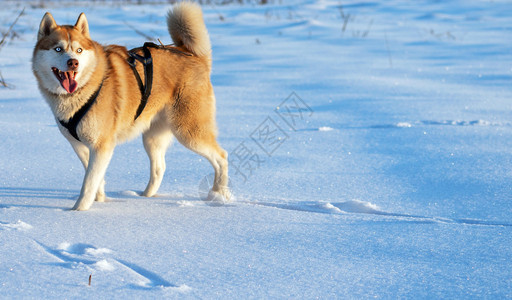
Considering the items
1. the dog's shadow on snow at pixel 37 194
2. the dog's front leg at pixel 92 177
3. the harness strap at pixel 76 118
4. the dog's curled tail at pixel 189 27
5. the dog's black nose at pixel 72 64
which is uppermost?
the dog's curled tail at pixel 189 27

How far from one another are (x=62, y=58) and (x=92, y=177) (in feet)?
1.99

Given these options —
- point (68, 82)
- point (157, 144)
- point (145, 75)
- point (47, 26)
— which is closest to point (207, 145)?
point (157, 144)

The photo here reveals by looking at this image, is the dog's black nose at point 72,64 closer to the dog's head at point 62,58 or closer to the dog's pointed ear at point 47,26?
the dog's head at point 62,58

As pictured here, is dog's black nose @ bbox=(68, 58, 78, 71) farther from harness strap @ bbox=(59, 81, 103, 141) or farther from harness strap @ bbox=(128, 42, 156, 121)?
harness strap @ bbox=(128, 42, 156, 121)

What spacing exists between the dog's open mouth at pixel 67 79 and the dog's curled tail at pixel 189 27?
80cm

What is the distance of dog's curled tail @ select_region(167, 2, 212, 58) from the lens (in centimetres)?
342

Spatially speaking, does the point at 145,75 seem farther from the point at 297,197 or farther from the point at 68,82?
the point at 297,197

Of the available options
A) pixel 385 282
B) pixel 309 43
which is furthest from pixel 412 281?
pixel 309 43

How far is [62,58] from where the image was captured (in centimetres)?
282

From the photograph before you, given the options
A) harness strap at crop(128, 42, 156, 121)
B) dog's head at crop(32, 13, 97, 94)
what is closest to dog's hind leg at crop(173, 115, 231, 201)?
harness strap at crop(128, 42, 156, 121)

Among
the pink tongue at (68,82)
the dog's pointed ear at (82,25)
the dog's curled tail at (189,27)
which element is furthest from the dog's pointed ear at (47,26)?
the dog's curled tail at (189,27)

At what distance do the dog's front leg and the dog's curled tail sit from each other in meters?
0.86

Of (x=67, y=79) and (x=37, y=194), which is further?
(x=37, y=194)

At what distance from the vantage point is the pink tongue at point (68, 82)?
2.88m
